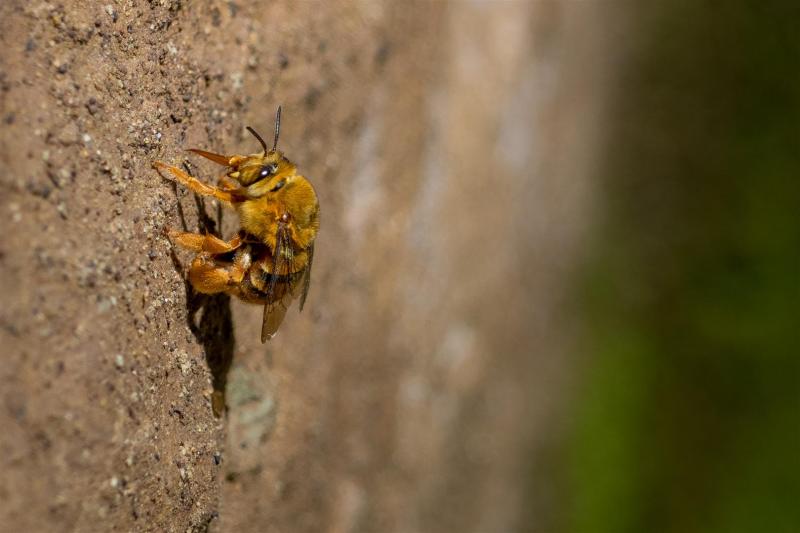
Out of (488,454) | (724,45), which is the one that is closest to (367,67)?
(488,454)

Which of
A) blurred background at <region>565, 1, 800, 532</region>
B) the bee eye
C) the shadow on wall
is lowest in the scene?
blurred background at <region>565, 1, 800, 532</region>

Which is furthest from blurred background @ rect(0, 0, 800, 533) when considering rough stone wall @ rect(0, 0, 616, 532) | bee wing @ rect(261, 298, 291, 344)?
bee wing @ rect(261, 298, 291, 344)

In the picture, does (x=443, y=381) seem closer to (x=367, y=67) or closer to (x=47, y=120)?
(x=367, y=67)

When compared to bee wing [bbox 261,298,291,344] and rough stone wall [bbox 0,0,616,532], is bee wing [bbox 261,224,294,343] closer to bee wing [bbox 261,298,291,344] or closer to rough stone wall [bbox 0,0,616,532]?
bee wing [bbox 261,298,291,344]

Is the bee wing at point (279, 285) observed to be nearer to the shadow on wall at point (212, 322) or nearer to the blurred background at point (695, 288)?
the shadow on wall at point (212, 322)

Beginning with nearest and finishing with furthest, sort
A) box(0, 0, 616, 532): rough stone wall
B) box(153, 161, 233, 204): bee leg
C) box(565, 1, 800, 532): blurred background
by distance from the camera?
box(0, 0, 616, 532): rough stone wall, box(153, 161, 233, 204): bee leg, box(565, 1, 800, 532): blurred background

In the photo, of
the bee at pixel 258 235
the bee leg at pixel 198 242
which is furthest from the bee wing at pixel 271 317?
the bee leg at pixel 198 242

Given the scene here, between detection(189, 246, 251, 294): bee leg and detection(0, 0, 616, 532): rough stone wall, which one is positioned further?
detection(189, 246, 251, 294): bee leg
